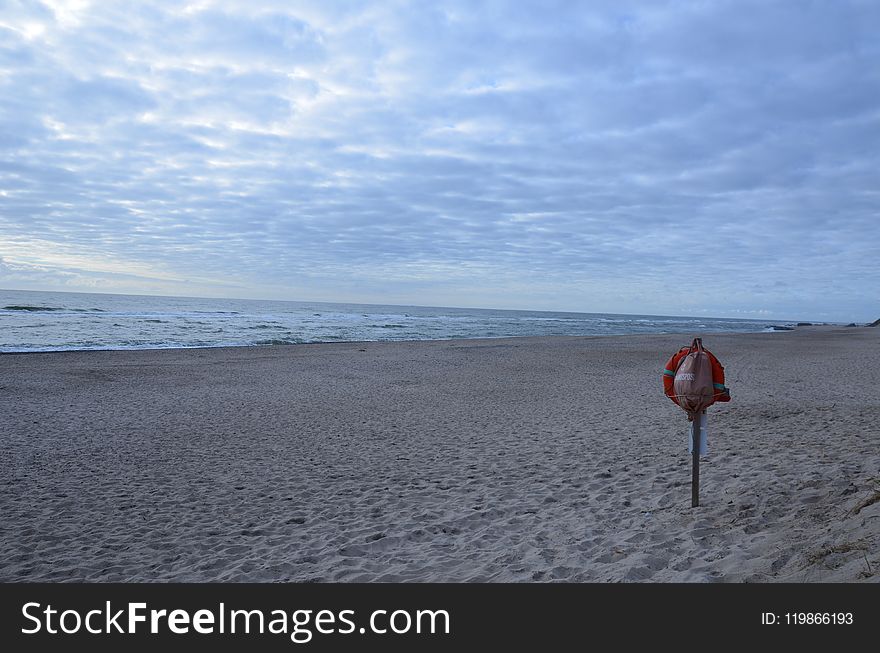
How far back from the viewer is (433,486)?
6.91 meters

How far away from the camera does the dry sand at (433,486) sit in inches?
180

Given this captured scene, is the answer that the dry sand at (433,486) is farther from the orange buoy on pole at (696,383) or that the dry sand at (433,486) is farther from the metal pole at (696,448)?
the orange buoy on pole at (696,383)

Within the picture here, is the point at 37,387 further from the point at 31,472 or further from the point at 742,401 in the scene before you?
the point at 742,401

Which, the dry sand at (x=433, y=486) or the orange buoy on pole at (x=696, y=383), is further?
the orange buoy on pole at (x=696, y=383)

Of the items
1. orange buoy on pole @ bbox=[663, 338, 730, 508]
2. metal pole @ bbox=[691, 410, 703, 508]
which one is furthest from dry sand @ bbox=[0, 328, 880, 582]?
orange buoy on pole @ bbox=[663, 338, 730, 508]

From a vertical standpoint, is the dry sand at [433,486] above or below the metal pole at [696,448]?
below

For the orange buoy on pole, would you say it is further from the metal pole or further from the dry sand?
the dry sand

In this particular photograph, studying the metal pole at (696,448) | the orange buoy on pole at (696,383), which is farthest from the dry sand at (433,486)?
the orange buoy on pole at (696,383)

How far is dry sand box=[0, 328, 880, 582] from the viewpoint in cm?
457

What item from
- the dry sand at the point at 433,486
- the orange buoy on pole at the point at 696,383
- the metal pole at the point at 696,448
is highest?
the orange buoy on pole at the point at 696,383

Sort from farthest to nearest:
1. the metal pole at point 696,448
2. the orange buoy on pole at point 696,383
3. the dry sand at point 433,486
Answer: the metal pole at point 696,448
the orange buoy on pole at point 696,383
the dry sand at point 433,486

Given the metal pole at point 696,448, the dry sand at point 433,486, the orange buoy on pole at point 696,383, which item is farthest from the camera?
the metal pole at point 696,448

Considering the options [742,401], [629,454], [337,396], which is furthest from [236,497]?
[742,401]

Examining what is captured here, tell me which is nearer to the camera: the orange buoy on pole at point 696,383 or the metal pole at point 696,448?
the orange buoy on pole at point 696,383
